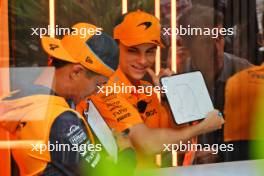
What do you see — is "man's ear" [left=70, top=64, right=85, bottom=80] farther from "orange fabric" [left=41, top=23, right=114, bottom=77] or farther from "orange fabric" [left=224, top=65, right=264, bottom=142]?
"orange fabric" [left=224, top=65, right=264, bottom=142]

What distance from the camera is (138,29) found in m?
2.63

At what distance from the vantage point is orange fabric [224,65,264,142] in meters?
2.75

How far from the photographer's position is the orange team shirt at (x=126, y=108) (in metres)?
2.64

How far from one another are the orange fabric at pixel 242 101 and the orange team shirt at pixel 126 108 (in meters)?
0.40

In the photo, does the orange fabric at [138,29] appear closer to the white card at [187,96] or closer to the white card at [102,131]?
the white card at [187,96]

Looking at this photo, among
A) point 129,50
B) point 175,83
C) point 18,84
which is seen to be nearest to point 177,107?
point 175,83

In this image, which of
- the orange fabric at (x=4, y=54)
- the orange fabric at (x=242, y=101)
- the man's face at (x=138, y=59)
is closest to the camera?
the orange fabric at (x=4, y=54)

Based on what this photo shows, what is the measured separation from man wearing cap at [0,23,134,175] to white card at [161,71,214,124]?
0.38 meters

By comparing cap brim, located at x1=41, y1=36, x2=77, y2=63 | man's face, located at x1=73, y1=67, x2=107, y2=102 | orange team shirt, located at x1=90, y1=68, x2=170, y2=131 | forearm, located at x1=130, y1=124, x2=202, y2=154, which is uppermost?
cap brim, located at x1=41, y1=36, x2=77, y2=63

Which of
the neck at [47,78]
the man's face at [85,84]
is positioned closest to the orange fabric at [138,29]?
the man's face at [85,84]

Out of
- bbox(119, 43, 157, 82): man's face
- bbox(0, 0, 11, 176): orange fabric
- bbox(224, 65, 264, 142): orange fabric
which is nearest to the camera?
bbox(0, 0, 11, 176): orange fabric

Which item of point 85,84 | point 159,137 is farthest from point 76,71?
point 159,137

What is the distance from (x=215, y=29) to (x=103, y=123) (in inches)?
34.4

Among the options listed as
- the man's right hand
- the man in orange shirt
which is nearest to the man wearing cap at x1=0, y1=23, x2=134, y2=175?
the man's right hand
